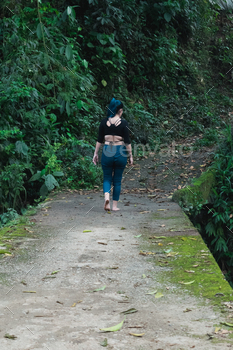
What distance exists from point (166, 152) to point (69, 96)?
353cm

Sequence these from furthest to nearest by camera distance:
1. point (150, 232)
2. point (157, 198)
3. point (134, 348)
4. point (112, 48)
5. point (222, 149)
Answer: point (112, 48) < point (222, 149) < point (157, 198) < point (150, 232) < point (134, 348)

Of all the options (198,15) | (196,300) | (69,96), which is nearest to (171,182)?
(69,96)

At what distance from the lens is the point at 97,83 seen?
11.5 m

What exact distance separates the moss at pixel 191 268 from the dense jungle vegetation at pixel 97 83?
2.71m

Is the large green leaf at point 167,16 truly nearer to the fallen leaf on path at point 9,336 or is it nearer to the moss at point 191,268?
the moss at point 191,268

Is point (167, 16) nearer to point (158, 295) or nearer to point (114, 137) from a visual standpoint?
point (114, 137)

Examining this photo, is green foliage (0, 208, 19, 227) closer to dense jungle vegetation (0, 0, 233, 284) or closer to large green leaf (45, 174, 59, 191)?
dense jungle vegetation (0, 0, 233, 284)

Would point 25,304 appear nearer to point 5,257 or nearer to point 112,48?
point 5,257

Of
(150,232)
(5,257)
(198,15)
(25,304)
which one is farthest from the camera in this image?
(198,15)

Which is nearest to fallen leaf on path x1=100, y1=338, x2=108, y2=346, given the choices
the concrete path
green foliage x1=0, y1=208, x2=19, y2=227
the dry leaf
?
the concrete path

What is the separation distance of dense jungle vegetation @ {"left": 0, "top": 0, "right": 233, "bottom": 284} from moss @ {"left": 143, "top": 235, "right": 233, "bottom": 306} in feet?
8.89

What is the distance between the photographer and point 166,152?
11000 mm

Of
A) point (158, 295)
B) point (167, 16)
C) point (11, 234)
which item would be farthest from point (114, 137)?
point (167, 16)

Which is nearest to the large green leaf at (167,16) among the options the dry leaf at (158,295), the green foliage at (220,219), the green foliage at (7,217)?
the green foliage at (220,219)
